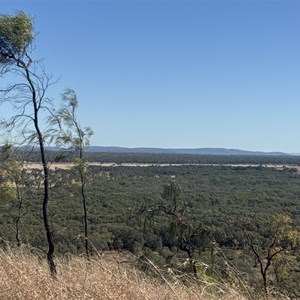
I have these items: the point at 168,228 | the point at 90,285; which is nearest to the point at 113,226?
the point at 168,228

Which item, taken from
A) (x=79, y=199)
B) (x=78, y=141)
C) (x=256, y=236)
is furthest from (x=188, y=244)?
(x=79, y=199)

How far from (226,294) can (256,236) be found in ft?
88.9

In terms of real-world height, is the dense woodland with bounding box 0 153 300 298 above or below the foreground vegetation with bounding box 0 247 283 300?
below

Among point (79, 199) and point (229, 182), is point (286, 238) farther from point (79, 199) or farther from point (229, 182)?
point (229, 182)

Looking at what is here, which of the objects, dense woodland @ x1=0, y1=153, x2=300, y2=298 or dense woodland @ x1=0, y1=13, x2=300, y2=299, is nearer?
dense woodland @ x1=0, y1=13, x2=300, y2=299

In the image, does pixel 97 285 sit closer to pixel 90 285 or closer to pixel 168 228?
pixel 90 285

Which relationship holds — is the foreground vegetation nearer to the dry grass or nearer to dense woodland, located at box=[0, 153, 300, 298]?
the dry grass

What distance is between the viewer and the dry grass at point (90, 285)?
12.4 ft

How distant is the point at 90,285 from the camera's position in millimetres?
3961

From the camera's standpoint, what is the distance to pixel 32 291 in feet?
12.6

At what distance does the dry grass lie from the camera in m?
3.78

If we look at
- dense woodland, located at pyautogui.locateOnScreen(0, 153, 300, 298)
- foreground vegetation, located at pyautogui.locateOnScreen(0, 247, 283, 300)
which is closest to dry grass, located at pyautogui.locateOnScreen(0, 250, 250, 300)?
foreground vegetation, located at pyautogui.locateOnScreen(0, 247, 283, 300)

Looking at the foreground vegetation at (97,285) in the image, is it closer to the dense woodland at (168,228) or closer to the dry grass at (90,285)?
the dry grass at (90,285)

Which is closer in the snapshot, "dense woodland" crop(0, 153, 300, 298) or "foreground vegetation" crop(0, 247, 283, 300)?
"foreground vegetation" crop(0, 247, 283, 300)
